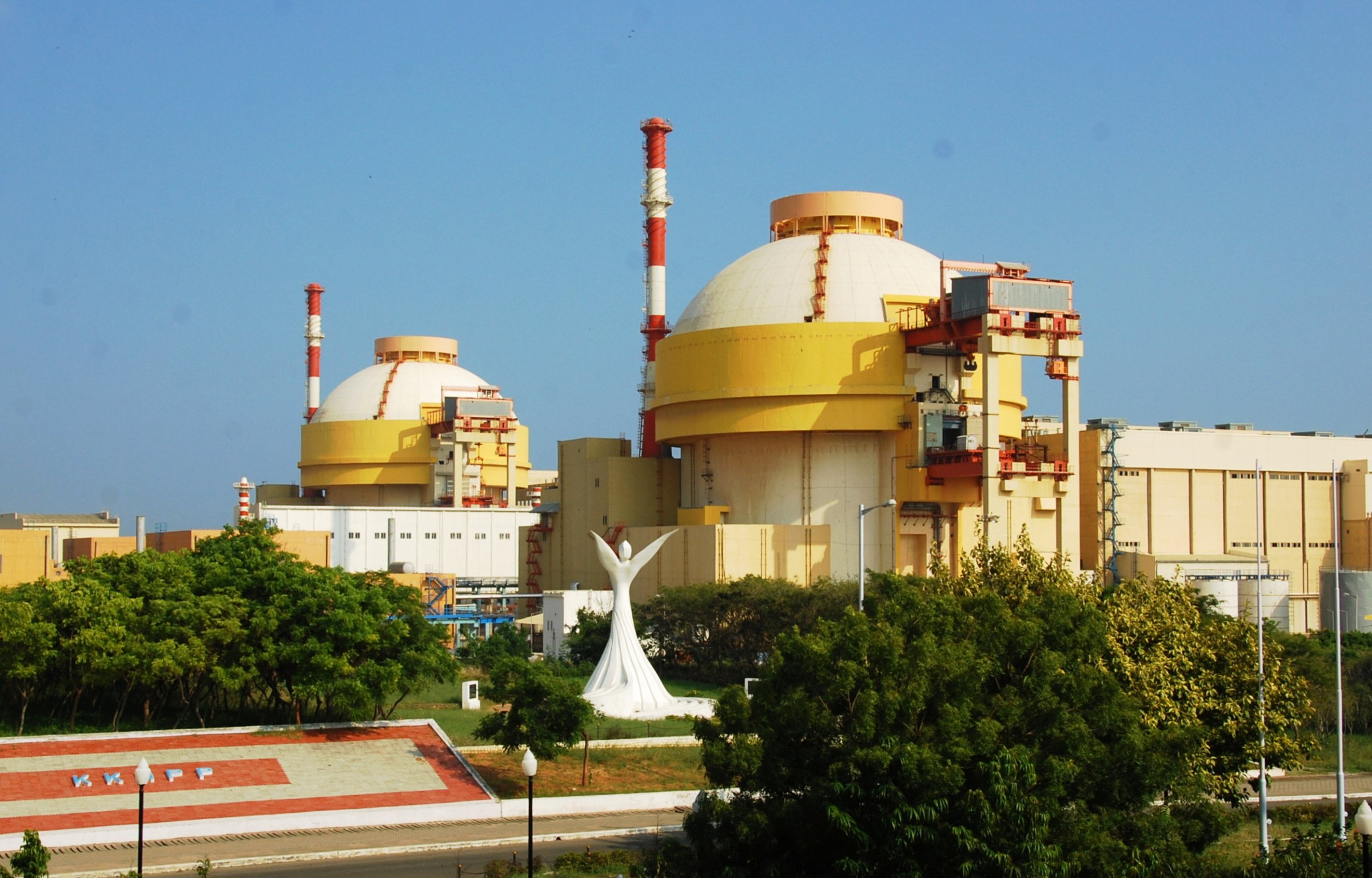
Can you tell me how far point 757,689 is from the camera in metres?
28.0

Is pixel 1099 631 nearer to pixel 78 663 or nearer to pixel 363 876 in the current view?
pixel 363 876

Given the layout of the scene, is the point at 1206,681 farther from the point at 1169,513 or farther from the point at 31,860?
the point at 1169,513

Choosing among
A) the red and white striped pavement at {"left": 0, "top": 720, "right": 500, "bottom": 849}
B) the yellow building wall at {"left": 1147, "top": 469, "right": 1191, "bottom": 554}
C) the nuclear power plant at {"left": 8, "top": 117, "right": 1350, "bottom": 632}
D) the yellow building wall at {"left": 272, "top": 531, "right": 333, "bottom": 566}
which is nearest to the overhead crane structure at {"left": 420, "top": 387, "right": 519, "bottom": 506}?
the nuclear power plant at {"left": 8, "top": 117, "right": 1350, "bottom": 632}

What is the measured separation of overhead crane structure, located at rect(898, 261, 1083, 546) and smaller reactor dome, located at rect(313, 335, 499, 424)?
42.2 m

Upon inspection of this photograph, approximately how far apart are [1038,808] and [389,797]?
18.0 meters

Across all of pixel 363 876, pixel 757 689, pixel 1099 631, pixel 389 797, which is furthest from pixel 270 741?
pixel 1099 631

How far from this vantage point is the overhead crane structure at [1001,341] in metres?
62.0

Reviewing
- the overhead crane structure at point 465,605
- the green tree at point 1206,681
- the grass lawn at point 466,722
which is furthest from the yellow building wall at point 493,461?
the green tree at point 1206,681

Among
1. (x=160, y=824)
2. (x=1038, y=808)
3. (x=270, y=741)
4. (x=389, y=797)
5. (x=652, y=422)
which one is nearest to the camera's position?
(x=1038, y=808)

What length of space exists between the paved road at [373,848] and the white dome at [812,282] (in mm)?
35393

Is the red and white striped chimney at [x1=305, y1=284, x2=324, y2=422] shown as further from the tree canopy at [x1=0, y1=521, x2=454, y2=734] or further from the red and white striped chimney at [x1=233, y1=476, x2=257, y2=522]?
the tree canopy at [x1=0, y1=521, x2=454, y2=734]

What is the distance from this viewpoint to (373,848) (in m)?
32.8

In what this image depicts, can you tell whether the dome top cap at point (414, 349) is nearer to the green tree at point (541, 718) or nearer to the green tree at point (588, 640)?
the green tree at point (588, 640)

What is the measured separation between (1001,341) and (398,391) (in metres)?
50.6
